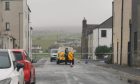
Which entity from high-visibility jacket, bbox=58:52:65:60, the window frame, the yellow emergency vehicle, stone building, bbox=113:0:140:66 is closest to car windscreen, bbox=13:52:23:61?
stone building, bbox=113:0:140:66

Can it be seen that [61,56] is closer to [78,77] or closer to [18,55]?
[78,77]

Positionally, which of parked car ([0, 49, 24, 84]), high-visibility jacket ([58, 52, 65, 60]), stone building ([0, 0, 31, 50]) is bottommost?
high-visibility jacket ([58, 52, 65, 60])

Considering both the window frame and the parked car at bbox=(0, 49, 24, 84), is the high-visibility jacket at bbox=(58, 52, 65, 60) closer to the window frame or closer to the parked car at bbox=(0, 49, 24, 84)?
the window frame

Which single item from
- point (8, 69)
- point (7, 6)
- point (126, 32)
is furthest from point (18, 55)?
point (7, 6)

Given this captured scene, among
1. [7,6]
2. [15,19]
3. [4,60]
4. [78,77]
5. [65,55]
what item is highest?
[7,6]

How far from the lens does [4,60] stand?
14.7 meters

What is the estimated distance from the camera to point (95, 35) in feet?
353

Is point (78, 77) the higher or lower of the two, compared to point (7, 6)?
lower

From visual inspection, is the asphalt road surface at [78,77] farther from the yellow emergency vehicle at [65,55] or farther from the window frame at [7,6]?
the window frame at [7,6]

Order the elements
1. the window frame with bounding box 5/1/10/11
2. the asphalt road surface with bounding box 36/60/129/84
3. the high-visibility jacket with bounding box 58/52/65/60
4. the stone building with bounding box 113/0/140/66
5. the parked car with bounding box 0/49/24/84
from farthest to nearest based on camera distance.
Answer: the window frame with bounding box 5/1/10/11, the high-visibility jacket with bounding box 58/52/65/60, the stone building with bounding box 113/0/140/66, the asphalt road surface with bounding box 36/60/129/84, the parked car with bounding box 0/49/24/84

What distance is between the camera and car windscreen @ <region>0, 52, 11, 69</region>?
46.8 feet

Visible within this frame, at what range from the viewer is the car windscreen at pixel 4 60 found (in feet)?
46.8

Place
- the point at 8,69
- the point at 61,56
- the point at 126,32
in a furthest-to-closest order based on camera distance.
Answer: the point at 61,56
the point at 126,32
the point at 8,69

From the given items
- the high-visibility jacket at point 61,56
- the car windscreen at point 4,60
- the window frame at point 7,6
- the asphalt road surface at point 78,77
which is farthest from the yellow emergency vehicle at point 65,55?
the car windscreen at point 4,60
